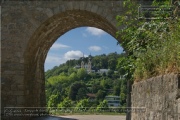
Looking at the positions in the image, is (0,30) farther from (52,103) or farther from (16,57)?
(52,103)

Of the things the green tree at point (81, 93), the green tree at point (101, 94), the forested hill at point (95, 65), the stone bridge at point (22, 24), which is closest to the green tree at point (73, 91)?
the green tree at point (81, 93)

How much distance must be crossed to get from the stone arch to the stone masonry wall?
5.65 m

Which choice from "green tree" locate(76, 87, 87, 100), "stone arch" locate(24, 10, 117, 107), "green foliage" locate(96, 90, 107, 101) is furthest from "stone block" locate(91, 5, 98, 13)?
"green foliage" locate(96, 90, 107, 101)

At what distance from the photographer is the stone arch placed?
10070 millimetres

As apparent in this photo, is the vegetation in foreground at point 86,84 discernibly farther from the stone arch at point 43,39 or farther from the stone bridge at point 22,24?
the stone bridge at point 22,24

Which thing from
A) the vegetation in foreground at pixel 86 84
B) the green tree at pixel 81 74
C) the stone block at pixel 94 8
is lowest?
the vegetation in foreground at pixel 86 84

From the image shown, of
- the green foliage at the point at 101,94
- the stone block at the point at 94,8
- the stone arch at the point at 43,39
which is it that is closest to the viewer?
the stone block at the point at 94,8

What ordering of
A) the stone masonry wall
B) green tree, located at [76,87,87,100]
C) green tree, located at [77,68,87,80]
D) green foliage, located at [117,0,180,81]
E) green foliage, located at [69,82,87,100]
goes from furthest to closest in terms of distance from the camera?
green tree, located at [77,68,87,80] → green foliage, located at [69,82,87,100] → green tree, located at [76,87,87,100] → green foliage, located at [117,0,180,81] → the stone masonry wall

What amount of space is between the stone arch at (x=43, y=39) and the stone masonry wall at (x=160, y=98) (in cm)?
565

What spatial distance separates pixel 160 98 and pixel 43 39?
28.0 feet

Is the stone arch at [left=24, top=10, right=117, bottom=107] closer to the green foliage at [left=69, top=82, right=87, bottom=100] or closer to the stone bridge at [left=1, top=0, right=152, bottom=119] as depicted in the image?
the stone bridge at [left=1, top=0, right=152, bottom=119]

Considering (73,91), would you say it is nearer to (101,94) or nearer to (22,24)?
(101,94)

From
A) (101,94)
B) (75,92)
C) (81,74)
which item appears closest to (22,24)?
(75,92)

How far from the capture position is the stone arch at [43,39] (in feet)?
33.0
